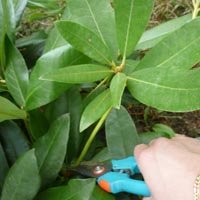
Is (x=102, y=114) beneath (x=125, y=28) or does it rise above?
beneath

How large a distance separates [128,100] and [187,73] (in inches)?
17.2

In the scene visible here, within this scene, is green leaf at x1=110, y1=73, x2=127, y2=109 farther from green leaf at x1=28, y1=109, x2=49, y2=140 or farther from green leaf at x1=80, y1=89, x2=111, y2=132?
green leaf at x1=28, y1=109, x2=49, y2=140

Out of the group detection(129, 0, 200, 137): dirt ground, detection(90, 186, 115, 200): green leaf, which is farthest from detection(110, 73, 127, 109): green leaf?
detection(129, 0, 200, 137): dirt ground

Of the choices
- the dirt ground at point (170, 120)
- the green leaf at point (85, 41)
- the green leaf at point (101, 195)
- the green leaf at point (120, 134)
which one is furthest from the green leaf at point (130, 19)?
the dirt ground at point (170, 120)

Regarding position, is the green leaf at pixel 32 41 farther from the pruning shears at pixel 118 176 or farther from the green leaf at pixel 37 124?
the pruning shears at pixel 118 176

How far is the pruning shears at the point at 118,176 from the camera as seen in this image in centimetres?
85

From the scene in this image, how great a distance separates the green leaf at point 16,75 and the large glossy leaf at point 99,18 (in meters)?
0.14

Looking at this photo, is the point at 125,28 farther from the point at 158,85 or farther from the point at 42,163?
the point at 42,163

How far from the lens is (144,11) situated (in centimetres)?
80

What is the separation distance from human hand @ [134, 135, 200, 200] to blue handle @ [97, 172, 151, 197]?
24 mm

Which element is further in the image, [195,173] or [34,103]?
[34,103]

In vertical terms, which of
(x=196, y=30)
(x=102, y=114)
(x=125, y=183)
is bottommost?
(x=125, y=183)

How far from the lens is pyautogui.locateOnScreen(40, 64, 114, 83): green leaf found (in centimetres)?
76

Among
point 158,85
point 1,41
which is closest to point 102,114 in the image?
point 158,85
